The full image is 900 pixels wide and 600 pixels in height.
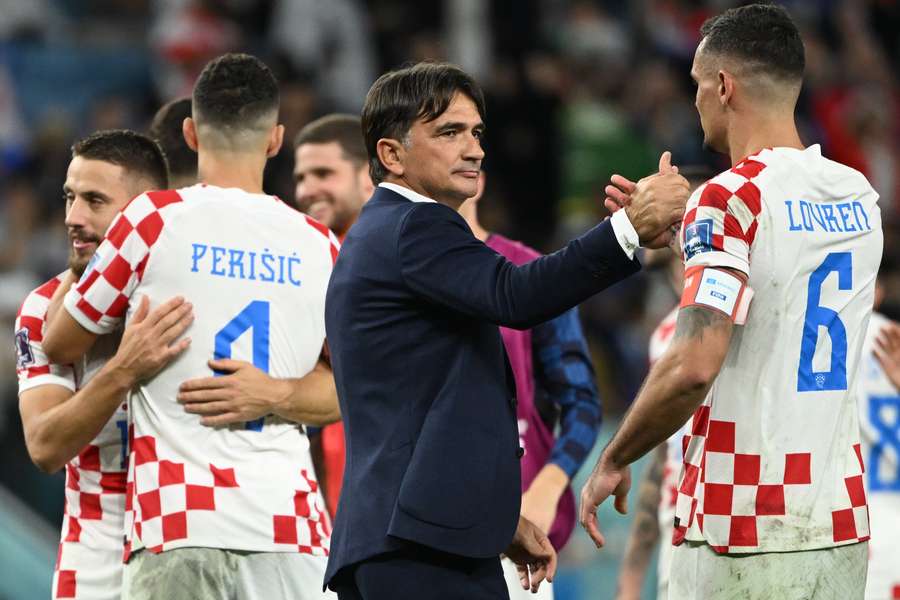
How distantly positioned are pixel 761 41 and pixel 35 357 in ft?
7.95

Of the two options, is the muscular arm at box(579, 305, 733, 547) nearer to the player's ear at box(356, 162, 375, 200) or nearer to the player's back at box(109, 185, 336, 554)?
the player's back at box(109, 185, 336, 554)

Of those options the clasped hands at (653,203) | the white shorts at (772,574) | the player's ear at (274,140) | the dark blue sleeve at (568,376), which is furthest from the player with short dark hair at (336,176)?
the white shorts at (772,574)

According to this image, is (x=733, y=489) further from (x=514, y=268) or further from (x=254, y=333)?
(x=254, y=333)

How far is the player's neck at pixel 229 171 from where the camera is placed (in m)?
4.70

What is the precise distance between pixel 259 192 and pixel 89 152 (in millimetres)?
593

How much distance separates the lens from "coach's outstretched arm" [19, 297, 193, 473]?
173 inches

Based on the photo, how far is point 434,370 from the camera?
3836 mm

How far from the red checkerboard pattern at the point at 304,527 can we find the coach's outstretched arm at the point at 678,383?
0.99 meters

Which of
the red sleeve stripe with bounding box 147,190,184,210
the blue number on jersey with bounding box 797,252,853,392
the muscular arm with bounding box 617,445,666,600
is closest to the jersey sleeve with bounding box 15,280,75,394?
the red sleeve stripe with bounding box 147,190,184,210

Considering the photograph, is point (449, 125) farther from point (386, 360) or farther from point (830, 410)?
point (830, 410)

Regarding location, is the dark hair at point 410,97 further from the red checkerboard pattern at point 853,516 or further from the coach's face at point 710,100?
the red checkerboard pattern at point 853,516

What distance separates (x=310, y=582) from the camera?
455cm

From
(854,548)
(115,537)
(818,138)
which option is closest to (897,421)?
(854,548)

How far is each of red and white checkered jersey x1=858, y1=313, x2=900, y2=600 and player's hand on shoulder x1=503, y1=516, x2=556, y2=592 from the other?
2.61 metres
